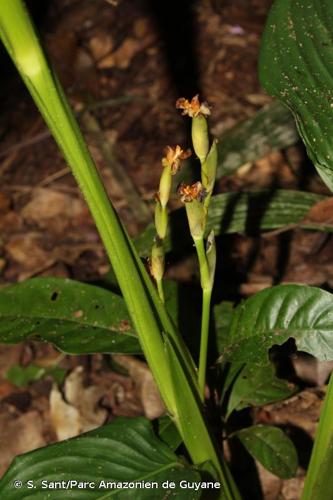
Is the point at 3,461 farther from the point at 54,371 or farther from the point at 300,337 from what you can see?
the point at 300,337

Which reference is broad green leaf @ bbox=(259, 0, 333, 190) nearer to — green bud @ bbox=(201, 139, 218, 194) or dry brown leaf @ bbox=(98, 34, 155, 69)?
green bud @ bbox=(201, 139, 218, 194)

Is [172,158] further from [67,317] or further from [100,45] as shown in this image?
[100,45]

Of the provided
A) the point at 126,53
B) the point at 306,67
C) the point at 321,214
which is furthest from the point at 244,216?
the point at 126,53

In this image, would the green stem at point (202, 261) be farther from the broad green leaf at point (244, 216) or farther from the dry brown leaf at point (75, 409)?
the dry brown leaf at point (75, 409)

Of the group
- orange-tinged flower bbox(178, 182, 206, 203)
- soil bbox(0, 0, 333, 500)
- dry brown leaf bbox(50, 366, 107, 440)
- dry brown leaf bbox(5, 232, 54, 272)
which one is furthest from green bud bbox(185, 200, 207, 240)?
dry brown leaf bbox(5, 232, 54, 272)

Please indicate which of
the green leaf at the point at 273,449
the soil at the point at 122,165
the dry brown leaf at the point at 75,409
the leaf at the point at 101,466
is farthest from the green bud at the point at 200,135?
the dry brown leaf at the point at 75,409
